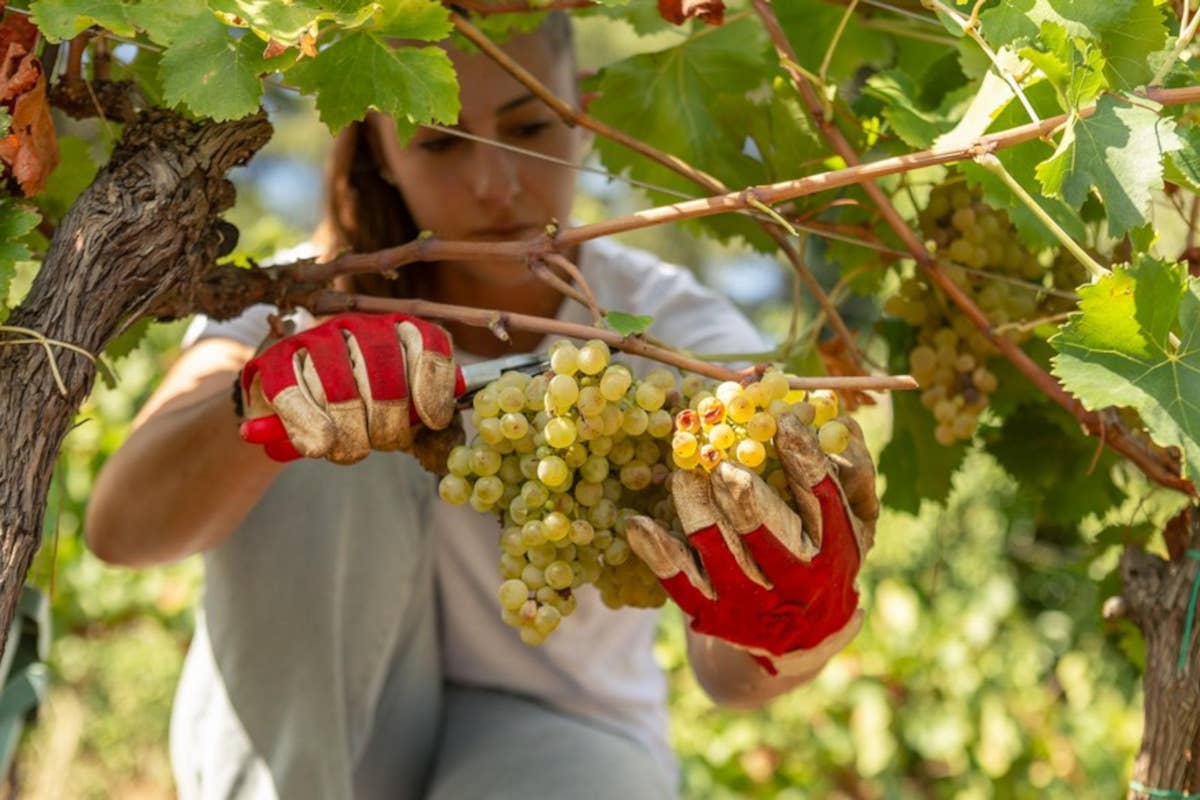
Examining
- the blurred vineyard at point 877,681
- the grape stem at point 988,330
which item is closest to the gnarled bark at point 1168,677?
the grape stem at point 988,330

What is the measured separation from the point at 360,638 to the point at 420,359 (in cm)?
85

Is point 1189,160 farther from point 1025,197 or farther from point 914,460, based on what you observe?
point 914,460

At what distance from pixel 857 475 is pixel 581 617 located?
918mm

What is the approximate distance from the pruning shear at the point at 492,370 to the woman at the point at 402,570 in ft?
1.07

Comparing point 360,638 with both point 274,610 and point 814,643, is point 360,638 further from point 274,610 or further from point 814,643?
point 814,643

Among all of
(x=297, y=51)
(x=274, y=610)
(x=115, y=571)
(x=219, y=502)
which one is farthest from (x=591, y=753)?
(x=115, y=571)

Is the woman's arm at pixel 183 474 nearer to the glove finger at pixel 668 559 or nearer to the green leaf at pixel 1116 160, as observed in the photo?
the glove finger at pixel 668 559

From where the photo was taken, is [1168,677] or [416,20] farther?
[1168,677]

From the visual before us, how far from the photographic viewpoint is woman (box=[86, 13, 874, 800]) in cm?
157

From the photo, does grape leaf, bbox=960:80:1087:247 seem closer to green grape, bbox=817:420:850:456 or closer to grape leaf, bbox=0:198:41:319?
green grape, bbox=817:420:850:456

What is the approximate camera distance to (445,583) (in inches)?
77.7

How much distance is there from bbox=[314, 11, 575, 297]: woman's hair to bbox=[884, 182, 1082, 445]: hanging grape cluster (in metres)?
0.65

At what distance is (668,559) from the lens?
1048 mm

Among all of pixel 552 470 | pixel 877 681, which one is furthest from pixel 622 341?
pixel 877 681
